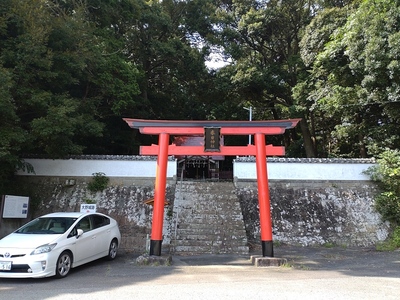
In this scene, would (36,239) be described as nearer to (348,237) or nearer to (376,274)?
(376,274)

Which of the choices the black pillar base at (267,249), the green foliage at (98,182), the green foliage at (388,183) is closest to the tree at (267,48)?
the green foliage at (388,183)

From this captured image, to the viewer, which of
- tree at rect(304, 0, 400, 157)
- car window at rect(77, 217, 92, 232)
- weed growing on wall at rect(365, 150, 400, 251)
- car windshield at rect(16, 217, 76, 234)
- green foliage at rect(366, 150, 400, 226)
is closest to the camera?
car windshield at rect(16, 217, 76, 234)

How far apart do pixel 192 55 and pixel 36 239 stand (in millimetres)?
16480

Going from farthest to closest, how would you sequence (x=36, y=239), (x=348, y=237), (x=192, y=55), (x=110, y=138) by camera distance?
(x=192, y=55) < (x=110, y=138) < (x=348, y=237) < (x=36, y=239)

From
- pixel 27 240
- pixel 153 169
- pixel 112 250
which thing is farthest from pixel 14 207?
pixel 153 169

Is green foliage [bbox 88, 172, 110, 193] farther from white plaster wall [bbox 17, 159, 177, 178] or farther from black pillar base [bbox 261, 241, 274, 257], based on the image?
black pillar base [bbox 261, 241, 274, 257]

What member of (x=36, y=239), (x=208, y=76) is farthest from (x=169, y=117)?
(x=36, y=239)

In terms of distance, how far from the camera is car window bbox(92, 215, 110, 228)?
337 inches

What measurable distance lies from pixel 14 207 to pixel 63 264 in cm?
475

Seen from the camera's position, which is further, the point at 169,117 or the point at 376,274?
the point at 169,117

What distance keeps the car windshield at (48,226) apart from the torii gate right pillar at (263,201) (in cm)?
479

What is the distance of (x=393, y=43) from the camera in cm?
1238

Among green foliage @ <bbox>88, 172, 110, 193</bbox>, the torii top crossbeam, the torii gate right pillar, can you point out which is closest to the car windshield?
the torii top crossbeam

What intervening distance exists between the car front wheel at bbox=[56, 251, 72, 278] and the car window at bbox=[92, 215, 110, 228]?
1.34 metres
